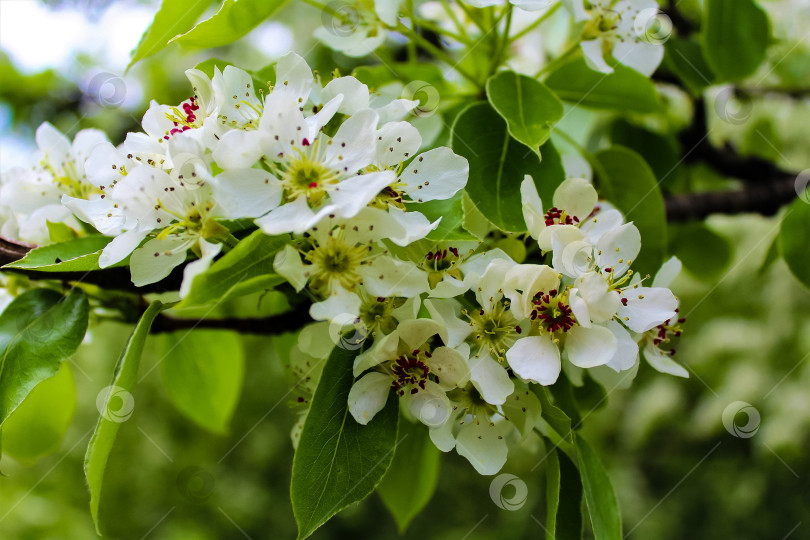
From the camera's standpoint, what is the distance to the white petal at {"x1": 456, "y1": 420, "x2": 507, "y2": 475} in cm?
66

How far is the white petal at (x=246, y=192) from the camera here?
0.53m

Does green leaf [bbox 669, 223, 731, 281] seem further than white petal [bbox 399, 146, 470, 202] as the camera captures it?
Yes

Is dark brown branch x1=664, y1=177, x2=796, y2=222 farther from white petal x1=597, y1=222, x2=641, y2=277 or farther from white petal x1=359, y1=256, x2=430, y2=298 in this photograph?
white petal x1=359, y1=256, x2=430, y2=298

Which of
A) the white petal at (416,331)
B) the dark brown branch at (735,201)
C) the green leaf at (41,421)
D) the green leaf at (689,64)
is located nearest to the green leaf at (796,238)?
the dark brown branch at (735,201)

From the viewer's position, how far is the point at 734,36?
99 cm

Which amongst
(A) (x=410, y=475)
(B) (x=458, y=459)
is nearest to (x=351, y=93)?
(A) (x=410, y=475)

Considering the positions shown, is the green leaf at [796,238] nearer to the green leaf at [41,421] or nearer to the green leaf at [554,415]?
the green leaf at [554,415]

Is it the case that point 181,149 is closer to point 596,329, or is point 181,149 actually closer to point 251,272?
point 251,272

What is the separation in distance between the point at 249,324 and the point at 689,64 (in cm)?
81

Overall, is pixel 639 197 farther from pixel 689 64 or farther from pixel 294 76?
pixel 294 76

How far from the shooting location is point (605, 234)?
2.08 feet

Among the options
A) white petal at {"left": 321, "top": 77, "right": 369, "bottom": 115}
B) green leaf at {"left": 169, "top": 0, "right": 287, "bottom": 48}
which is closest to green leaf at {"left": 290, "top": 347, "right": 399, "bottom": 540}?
white petal at {"left": 321, "top": 77, "right": 369, "bottom": 115}

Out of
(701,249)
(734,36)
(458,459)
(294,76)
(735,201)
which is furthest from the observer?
(458,459)

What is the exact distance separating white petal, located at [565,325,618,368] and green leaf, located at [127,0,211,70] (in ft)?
1.67
